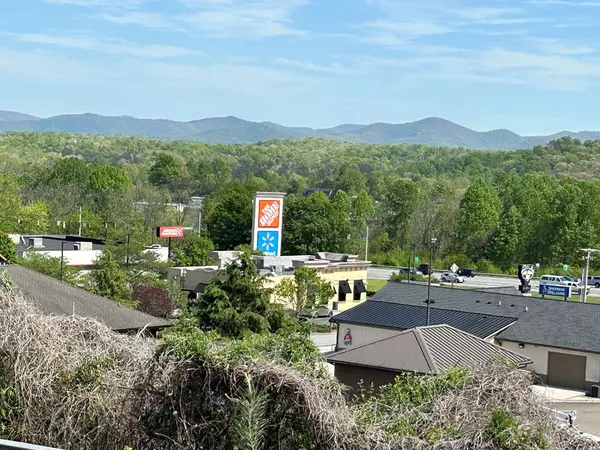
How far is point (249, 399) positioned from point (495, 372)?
160 inches

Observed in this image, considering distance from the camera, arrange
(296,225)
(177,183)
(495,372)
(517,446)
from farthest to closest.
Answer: (177,183), (296,225), (495,372), (517,446)

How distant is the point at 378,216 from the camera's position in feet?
386

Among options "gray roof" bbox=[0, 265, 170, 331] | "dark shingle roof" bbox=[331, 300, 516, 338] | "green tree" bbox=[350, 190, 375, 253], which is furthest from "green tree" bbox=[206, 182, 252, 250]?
"gray roof" bbox=[0, 265, 170, 331]

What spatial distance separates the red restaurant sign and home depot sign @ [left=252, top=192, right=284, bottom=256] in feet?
47.1

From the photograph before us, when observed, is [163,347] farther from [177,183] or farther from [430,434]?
[177,183]

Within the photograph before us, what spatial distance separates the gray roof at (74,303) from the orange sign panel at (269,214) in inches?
1521

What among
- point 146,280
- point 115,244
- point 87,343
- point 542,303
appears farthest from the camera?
point 115,244

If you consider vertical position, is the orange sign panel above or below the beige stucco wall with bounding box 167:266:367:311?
above

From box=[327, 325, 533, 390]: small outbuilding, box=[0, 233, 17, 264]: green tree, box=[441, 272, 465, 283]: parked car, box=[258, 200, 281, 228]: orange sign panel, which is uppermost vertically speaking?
box=[258, 200, 281, 228]: orange sign panel

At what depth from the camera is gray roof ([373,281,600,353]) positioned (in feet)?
130

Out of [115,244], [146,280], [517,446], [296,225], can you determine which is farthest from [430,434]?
[296,225]

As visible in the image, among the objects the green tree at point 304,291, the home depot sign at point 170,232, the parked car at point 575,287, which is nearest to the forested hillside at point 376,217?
the home depot sign at point 170,232

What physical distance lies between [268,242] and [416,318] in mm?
28593

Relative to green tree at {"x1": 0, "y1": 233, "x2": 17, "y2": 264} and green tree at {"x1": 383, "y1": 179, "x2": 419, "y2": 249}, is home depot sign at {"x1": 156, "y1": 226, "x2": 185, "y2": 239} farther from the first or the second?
green tree at {"x1": 383, "y1": 179, "x2": 419, "y2": 249}
